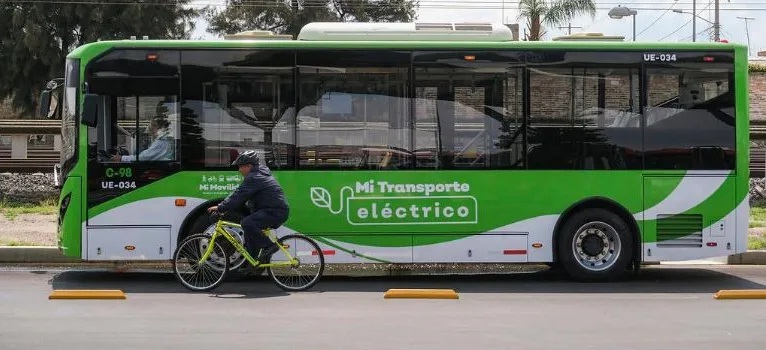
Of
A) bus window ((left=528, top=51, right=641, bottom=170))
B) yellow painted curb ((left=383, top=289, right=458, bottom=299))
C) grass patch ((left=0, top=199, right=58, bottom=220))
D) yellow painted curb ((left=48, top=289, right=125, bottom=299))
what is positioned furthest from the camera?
grass patch ((left=0, top=199, right=58, bottom=220))

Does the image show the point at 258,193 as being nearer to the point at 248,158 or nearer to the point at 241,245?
the point at 248,158

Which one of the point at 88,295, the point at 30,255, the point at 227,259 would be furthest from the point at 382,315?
the point at 30,255

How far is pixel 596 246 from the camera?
43.2 feet

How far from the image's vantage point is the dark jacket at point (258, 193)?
1184 cm

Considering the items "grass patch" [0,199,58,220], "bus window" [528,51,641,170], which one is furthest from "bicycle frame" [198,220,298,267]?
"grass patch" [0,199,58,220]

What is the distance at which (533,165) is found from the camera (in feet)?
42.6

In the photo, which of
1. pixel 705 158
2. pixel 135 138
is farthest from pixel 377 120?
pixel 705 158

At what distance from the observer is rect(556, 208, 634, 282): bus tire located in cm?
1300

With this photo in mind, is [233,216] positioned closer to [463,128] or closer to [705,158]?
[463,128]

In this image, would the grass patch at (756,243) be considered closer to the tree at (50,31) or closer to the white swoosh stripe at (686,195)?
the white swoosh stripe at (686,195)

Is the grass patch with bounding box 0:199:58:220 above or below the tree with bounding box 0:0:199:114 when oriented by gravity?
below

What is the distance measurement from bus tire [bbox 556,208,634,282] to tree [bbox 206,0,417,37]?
37790 mm

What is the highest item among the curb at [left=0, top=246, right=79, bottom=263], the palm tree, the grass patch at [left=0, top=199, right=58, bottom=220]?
the palm tree

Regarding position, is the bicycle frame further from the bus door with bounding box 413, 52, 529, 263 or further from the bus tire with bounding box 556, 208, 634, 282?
the bus tire with bounding box 556, 208, 634, 282
